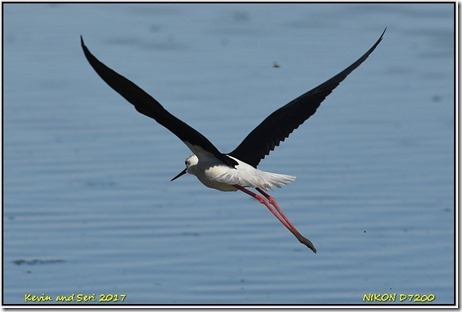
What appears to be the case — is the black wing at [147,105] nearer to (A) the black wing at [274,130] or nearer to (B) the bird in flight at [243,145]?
(B) the bird in flight at [243,145]

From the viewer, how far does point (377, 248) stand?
8500 millimetres

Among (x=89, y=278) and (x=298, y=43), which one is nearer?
(x=89, y=278)

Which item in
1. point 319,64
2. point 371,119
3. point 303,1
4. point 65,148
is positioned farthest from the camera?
point 303,1

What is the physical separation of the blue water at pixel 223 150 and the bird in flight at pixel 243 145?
1.03 metres

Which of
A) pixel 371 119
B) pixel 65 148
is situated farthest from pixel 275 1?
pixel 65 148

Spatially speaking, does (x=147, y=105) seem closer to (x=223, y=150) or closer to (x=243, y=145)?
(x=243, y=145)

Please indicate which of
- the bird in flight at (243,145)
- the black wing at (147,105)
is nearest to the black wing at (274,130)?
the bird in flight at (243,145)

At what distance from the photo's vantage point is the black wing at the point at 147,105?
5445 mm

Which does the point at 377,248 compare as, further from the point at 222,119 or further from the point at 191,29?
the point at 191,29

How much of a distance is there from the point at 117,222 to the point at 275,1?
7.78 meters

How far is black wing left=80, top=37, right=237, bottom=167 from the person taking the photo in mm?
5445

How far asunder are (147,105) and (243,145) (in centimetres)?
135

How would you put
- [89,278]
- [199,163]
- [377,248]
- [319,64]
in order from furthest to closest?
[319,64] < [377,248] < [89,278] < [199,163]

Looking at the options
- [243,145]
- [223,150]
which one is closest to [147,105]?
[243,145]
